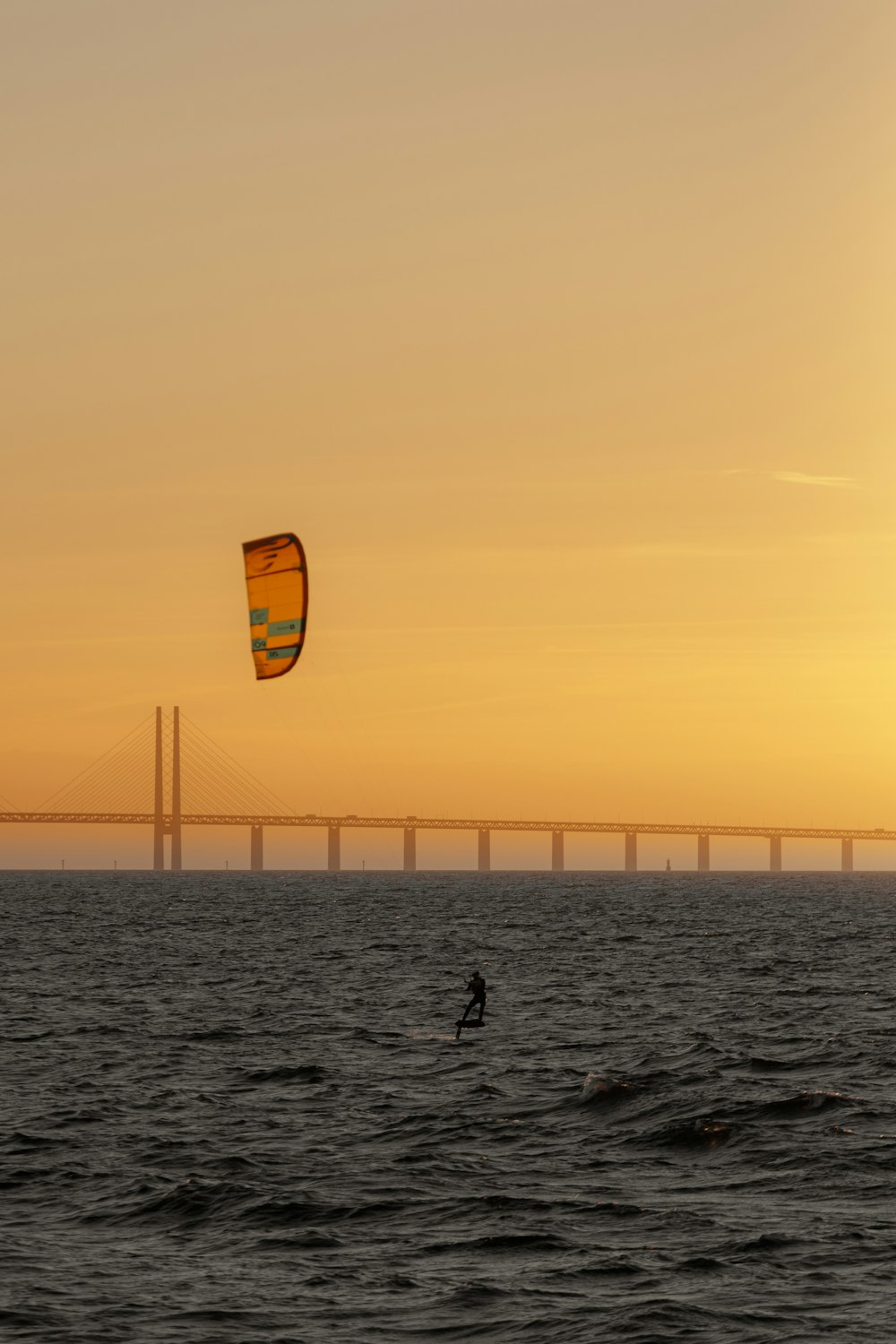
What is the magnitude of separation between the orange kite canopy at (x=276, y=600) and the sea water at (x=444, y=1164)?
444 inches

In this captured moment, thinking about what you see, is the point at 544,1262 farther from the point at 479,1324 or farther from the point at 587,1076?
the point at 587,1076

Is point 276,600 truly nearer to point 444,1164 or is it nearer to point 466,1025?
point 466,1025

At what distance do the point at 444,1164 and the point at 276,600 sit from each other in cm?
3425

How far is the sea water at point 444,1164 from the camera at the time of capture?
2025 centimetres

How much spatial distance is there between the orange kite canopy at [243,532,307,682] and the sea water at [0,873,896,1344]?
37.0 ft

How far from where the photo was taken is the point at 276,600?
198ft

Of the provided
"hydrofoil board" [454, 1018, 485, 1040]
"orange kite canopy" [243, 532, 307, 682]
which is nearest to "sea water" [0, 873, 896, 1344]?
"hydrofoil board" [454, 1018, 485, 1040]

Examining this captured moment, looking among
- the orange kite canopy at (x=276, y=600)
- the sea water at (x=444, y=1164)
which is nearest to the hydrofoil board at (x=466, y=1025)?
the sea water at (x=444, y=1164)

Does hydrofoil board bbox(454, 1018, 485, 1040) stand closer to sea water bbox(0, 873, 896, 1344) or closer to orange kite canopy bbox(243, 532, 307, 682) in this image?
sea water bbox(0, 873, 896, 1344)

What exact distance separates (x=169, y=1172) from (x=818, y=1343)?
11.8 meters

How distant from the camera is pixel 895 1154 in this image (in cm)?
2873

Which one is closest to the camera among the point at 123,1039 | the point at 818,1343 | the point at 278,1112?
the point at 818,1343

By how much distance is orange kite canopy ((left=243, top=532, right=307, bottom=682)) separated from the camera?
59.4 m

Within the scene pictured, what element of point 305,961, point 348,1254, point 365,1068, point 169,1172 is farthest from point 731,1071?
point 305,961
